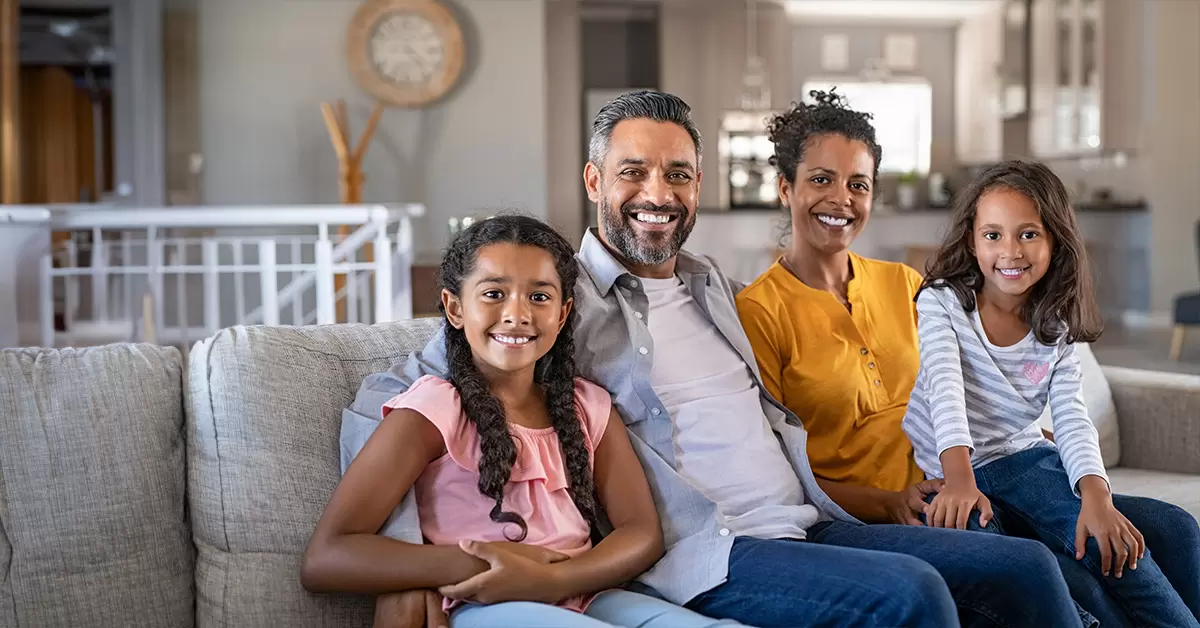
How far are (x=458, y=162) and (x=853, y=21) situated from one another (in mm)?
4132

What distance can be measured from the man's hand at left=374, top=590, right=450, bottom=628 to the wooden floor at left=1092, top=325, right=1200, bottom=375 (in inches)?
204

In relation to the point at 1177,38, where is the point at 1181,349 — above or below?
below

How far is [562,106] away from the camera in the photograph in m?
9.39

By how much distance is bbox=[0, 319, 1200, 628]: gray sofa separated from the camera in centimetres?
161

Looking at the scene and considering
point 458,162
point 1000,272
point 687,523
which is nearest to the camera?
point 687,523

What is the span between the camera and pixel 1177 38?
26.8ft

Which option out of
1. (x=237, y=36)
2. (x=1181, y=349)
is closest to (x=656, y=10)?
(x=237, y=36)

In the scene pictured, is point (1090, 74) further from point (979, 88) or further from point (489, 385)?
point (489, 385)

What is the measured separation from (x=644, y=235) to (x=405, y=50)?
5.61 meters

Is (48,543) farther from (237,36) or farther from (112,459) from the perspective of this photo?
(237,36)

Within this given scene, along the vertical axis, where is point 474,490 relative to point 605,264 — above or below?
below

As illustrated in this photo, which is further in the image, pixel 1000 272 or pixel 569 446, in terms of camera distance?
pixel 1000 272

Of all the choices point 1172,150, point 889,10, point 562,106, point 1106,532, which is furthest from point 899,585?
point 889,10

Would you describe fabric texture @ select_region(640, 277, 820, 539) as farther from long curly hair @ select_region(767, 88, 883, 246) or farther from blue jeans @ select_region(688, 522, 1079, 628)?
long curly hair @ select_region(767, 88, 883, 246)
